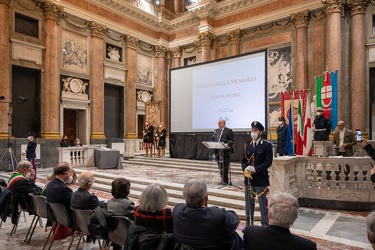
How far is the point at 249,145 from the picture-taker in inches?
170

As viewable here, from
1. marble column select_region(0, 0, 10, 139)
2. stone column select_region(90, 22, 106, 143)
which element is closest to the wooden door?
stone column select_region(90, 22, 106, 143)

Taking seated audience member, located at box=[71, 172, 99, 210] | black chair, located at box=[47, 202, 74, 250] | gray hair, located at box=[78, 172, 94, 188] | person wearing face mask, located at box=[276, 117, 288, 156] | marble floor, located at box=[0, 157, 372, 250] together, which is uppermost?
person wearing face mask, located at box=[276, 117, 288, 156]

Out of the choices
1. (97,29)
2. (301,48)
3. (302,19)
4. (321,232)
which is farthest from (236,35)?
(321,232)

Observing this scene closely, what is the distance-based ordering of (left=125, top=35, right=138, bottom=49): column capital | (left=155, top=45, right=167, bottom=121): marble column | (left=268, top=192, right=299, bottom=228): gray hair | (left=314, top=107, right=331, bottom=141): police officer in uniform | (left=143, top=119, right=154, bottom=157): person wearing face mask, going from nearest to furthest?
(left=268, top=192, right=299, bottom=228): gray hair
(left=314, top=107, right=331, bottom=141): police officer in uniform
(left=143, top=119, right=154, bottom=157): person wearing face mask
(left=125, top=35, right=138, bottom=49): column capital
(left=155, top=45, right=167, bottom=121): marble column

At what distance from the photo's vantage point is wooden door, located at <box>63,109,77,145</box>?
13375 mm

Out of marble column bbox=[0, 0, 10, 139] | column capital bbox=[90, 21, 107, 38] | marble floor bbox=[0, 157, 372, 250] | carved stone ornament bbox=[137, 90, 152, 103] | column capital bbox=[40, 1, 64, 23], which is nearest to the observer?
marble floor bbox=[0, 157, 372, 250]

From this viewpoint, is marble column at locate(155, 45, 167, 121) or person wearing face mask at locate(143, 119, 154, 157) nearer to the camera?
person wearing face mask at locate(143, 119, 154, 157)

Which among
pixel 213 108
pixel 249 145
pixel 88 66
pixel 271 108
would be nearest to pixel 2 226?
pixel 249 145

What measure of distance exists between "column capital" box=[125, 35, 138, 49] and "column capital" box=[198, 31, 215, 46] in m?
3.55

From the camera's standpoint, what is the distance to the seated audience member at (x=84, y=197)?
3131 millimetres

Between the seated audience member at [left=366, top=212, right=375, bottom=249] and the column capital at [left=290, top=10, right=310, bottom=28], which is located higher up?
the column capital at [left=290, top=10, right=310, bottom=28]

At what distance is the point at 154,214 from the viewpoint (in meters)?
2.28

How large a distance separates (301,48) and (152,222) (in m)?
12.3

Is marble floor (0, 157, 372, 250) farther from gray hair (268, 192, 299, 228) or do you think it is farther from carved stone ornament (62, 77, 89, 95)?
carved stone ornament (62, 77, 89, 95)
